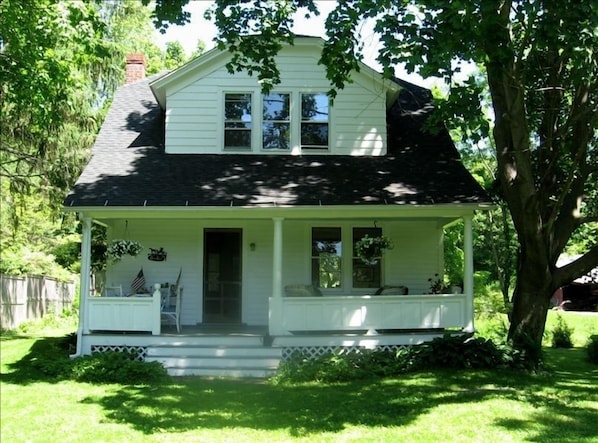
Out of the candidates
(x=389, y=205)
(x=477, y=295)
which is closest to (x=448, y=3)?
(x=389, y=205)

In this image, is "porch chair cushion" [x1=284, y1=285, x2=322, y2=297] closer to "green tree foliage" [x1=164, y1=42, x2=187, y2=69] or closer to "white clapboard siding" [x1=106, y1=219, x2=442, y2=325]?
"white clapboard siding" [x1=106, y1=219, x2=442, y2=325]

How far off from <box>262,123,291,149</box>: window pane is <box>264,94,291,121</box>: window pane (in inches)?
7.9

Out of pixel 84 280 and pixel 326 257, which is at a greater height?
pixel 326 257

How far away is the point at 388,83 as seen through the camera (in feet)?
45.2

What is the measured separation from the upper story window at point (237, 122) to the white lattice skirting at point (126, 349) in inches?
193

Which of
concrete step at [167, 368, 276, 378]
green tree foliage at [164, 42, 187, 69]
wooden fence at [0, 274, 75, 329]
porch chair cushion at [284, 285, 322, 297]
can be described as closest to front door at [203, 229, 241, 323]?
porch chair cushion at [284, 285, 322, 297]

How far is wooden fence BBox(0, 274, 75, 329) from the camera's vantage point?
1720 centimetres

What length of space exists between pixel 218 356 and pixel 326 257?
3.90 metres

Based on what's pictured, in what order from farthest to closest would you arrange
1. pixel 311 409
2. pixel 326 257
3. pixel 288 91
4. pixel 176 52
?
pixel 176 52 → pixel 326 257 → pixel 288 91 → pixel 311 409

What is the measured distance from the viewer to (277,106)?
14156 millimetres

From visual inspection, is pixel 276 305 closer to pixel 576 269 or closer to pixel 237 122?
pixel 237 122

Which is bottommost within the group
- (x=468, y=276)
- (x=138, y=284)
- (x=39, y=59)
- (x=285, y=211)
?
(x=138, y=284)

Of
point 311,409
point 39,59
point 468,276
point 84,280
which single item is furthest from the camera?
point 39,59

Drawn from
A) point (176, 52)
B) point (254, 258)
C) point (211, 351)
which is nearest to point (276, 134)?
point (254, 258)
